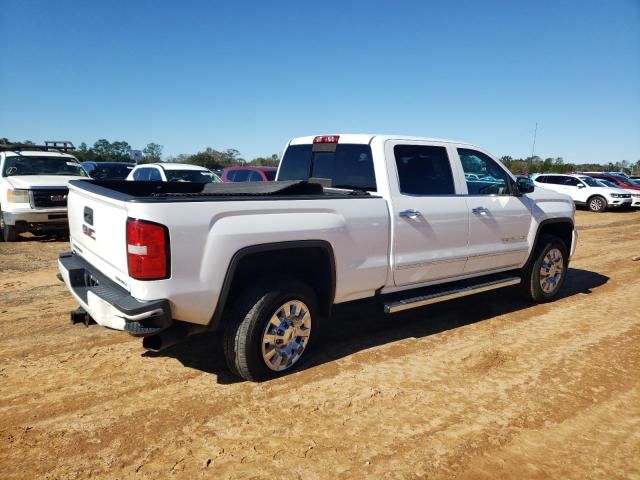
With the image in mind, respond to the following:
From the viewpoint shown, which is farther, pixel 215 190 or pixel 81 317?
pixel 215 190

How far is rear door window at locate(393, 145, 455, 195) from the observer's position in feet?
14.3

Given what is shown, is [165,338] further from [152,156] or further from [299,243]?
[152,156]

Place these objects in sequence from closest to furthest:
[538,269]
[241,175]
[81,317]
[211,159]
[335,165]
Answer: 1. [81,317]
2. [335,165]
3. [538,269]
4. [241,175]
5. [211,159]

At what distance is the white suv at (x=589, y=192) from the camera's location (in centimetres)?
2031

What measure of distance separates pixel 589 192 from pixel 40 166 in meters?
21.2

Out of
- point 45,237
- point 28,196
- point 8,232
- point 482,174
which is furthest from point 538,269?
point 45,237

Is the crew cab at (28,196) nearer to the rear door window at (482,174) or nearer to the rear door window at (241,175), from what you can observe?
the rear door window at (241,175)

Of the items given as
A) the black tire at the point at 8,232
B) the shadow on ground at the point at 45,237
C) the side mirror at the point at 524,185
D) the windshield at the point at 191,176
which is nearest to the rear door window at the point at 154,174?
the windshield at the point at 191,176

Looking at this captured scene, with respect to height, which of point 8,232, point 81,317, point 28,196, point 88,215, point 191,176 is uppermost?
point 191,176

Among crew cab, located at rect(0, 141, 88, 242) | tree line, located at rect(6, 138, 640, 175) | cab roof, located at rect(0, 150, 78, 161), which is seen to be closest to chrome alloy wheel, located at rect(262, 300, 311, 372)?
crew cab, located at rect(0, 141, 88, 242)

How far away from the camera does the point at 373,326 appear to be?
194 inches

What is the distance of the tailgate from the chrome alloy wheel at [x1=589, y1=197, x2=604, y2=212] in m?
22.2

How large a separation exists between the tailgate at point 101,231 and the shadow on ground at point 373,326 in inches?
42.1

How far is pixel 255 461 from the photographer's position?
2633mm
